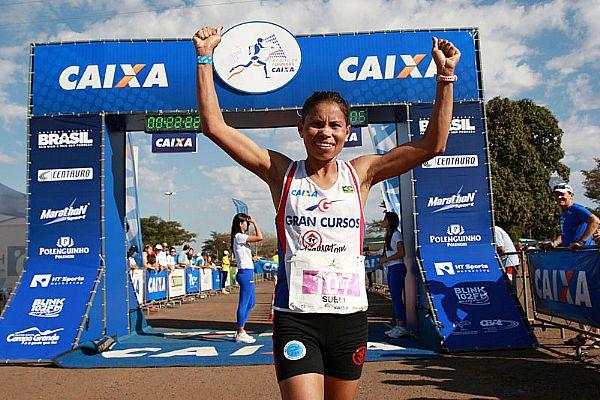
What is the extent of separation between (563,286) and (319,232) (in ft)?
18.1

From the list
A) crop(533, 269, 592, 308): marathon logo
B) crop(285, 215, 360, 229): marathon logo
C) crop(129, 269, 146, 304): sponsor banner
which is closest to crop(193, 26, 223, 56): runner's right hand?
crop(285, 215, 360, 229): marathon logo

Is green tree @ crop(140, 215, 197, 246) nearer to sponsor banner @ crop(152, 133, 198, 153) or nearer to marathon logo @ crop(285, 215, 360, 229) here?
sponsor banner @ crop(152, 133, 198, 153)

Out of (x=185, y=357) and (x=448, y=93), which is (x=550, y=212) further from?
(x=448, y=93)

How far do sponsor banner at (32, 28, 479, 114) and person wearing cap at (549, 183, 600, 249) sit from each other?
2484 millimetres

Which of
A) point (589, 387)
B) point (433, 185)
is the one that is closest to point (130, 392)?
point (589, 387)

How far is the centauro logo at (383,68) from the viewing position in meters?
9.43

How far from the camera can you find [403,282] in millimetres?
9703

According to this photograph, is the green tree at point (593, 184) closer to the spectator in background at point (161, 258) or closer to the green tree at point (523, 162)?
the green tree at point (523, 162)

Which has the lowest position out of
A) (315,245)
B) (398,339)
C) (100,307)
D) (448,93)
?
(398,339)

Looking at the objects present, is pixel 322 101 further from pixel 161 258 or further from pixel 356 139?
pixel 161 258

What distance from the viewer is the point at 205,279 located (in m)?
23.3

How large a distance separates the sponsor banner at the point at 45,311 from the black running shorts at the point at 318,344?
6.55 m

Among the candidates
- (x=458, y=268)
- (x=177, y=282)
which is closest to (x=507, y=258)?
(x=458, y=268)

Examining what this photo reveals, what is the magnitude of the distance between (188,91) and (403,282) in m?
4.61
